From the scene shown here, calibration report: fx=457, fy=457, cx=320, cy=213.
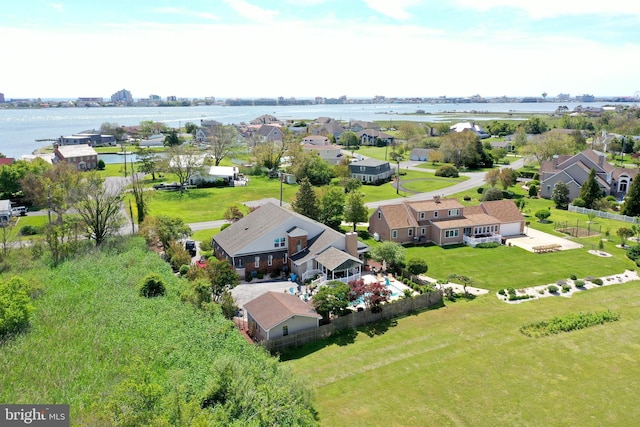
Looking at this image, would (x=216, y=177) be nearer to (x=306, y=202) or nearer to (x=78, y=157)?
(x=78, y=157)

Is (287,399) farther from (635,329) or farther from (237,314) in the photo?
(635,329)

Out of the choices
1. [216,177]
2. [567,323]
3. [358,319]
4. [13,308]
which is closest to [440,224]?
[567,323]

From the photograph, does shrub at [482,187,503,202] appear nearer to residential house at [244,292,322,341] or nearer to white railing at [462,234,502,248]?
white railing at [462,234,502,248]

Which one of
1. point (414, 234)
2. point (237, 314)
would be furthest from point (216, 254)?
point (414, 234)

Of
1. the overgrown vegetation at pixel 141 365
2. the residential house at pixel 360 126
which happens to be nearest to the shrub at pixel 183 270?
the overgrown vegetation at pixel 141 365

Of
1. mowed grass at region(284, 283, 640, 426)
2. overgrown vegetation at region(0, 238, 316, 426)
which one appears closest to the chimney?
mowed grass at region(284, 283, 640, 426)

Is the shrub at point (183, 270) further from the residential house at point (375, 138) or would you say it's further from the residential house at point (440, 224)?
the residential house at point (375, 138)
